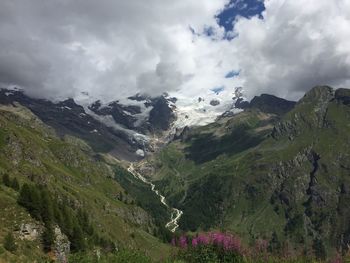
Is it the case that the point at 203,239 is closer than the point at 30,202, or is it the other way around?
the point at 203,239

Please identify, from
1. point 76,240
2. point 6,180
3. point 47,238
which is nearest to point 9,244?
point 47,238

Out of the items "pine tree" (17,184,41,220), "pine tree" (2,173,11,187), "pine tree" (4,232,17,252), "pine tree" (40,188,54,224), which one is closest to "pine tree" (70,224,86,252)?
"pine tree" (40,188,54,224)

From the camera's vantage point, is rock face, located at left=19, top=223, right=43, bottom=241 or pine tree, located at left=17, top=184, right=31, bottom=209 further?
pine tree, located at left=17, top=184, right=31, bottom=209

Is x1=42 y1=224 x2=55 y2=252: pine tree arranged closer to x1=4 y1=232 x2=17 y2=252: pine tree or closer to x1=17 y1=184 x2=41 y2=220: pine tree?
x1=17 y1=184 x2=41 y2=220: pine tree

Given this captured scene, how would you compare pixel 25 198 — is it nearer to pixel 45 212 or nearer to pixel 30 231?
pixel 45 212

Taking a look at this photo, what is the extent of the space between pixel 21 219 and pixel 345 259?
6282 centimetres

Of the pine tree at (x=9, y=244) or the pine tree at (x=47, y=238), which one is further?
the pine tree at (x=47, y=238)

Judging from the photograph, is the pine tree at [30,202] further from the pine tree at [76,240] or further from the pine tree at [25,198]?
the pine tree at [76,240]

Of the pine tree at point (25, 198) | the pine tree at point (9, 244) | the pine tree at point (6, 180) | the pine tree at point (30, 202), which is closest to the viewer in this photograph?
the pine tree at point (9, 244)

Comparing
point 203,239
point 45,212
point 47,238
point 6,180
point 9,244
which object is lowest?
point 47,238

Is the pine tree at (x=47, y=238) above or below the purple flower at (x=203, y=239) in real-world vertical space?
below

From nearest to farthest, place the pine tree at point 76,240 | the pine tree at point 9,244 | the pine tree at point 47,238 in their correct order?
1. the pine tree at point 9,244
2. the pine tree at point 47,238
3. the pine tree at point 76,240

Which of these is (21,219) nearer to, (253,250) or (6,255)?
(6,255)

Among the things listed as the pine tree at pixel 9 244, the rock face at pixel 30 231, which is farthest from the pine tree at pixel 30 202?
the pine tree at pixel 9 244
